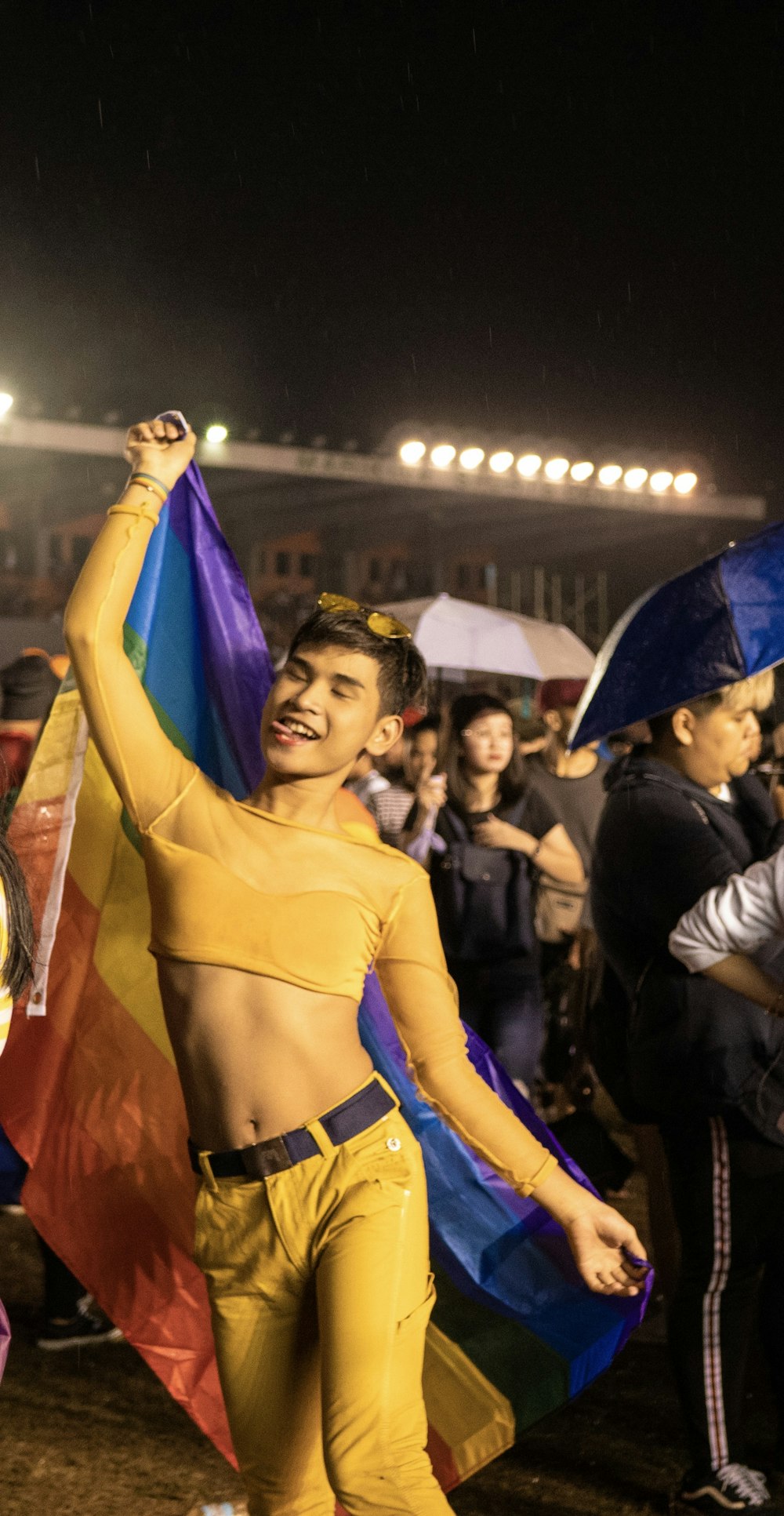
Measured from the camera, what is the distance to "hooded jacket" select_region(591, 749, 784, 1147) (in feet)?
11.2

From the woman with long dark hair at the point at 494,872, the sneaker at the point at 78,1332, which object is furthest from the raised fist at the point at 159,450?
the woman with long dark hair at the point at 494,872

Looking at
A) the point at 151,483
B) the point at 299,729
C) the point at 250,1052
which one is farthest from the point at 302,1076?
the point at 151,483

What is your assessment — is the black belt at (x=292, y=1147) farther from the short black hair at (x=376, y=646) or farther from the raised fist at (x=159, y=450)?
the raised fist at (x=159, y=450)

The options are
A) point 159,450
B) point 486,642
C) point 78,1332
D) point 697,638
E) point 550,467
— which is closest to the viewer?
point 159,450

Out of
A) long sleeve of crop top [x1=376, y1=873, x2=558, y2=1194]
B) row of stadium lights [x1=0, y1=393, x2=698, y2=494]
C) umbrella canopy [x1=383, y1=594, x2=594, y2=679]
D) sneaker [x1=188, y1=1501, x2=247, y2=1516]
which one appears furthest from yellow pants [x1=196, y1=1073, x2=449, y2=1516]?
row of stadium lights [x1=0, y1=393, x2=698, y2=494]

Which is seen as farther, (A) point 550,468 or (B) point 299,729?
(A) point 550,468

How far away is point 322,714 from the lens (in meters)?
2.82

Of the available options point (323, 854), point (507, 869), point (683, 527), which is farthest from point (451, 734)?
point (683, 527)

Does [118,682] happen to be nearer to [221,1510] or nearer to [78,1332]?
[221,1510]

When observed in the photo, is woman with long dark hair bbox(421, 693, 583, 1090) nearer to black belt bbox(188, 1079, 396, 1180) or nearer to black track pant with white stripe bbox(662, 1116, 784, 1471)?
black track pant with white stripe bbox(662, 1116, 784, 1471)

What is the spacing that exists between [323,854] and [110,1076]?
0.83 meters

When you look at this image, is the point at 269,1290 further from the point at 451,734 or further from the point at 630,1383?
the point at 451,734

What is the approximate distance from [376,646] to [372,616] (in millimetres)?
64

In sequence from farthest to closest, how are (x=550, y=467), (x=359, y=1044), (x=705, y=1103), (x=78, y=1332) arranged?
(x=550, y=467) → (x=78, y=1332) → (x=705, y=1103) → (x=359, y=1044)
